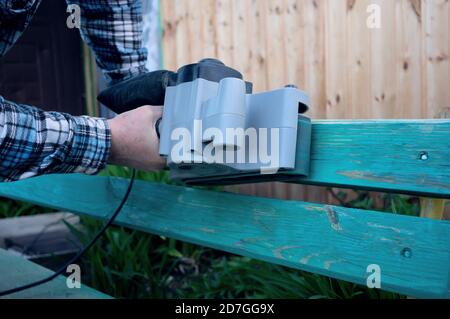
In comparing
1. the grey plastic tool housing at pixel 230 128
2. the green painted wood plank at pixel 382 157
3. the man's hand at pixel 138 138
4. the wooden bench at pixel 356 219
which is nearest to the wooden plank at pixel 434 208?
the wooden bench at pixel 356 219

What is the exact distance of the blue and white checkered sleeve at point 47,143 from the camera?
1135 mm

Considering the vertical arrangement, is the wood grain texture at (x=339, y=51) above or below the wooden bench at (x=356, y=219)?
above

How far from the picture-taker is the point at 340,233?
1157mm

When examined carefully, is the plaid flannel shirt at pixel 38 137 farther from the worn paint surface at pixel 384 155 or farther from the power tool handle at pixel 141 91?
the worn paint surface at pixel 384 155

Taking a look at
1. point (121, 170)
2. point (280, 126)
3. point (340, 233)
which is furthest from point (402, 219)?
point (121, 170)

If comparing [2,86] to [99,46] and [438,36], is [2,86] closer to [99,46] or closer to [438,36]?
[99,46]

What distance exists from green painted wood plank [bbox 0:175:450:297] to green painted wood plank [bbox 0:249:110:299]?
0.80 feet

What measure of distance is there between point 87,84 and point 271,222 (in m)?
3.55

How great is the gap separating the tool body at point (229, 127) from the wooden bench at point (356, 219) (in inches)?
3.0

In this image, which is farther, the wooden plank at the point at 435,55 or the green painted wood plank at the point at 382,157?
the wooden plank at the point at 435,55

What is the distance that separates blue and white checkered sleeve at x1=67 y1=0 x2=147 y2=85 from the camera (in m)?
1.65

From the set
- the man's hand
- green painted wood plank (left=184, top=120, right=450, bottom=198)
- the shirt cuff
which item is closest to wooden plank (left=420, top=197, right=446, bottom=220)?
green painted wood plank (left=184, top=120, right=450, bottom=198)

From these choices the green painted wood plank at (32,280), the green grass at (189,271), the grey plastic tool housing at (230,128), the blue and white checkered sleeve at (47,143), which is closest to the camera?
the grey plastic tool housing at (230,128)

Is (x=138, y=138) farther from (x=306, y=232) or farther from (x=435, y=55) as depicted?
(x=435, y=55)
